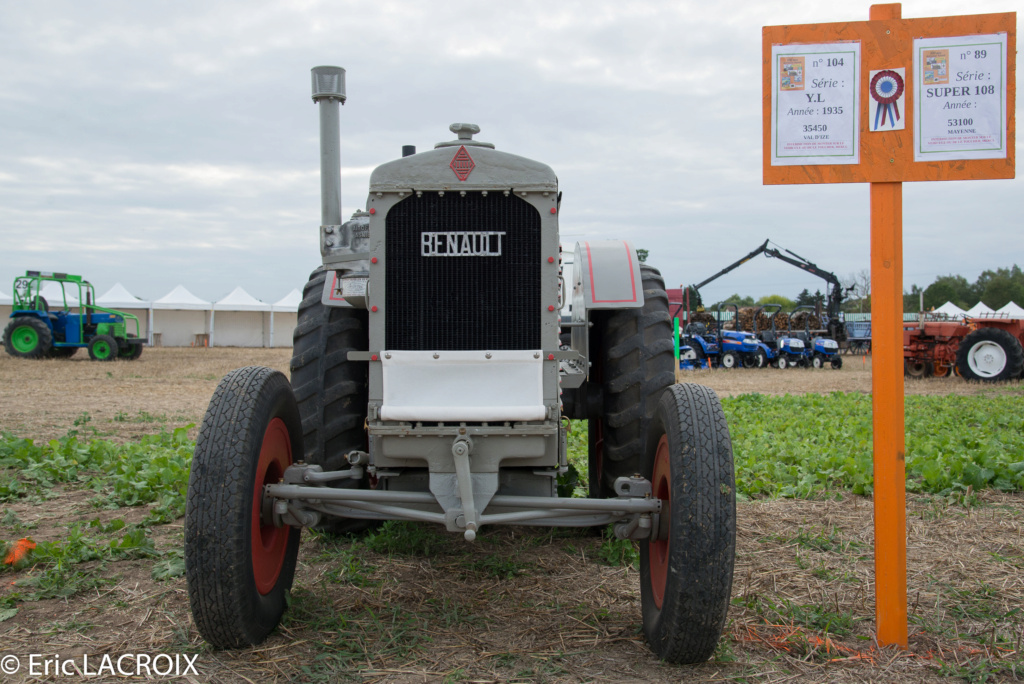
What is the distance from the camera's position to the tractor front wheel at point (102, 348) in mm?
21344

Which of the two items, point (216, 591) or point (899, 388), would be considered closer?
point (216, 591)

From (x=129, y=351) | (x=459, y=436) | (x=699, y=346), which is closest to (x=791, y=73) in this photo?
(x=459, y=436)

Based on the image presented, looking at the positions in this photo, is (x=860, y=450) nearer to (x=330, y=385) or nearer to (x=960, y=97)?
(x=960, y=97)

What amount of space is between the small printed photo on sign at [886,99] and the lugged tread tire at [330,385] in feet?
8.61

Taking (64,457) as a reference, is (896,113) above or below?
above

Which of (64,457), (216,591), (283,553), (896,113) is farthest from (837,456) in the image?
(64,457)

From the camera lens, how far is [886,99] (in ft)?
10.2

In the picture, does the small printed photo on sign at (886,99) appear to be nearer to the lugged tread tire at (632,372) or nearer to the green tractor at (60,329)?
the lugged tread tire at (632,372)

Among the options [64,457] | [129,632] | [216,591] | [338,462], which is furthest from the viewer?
[64,457]

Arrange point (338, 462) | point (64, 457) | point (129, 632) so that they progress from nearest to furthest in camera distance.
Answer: point (129, 632) → point (338, 462) → point (64, 457)

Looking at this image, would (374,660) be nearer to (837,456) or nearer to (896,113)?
(896,113)

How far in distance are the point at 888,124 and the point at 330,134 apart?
292 cm

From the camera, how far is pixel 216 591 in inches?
104

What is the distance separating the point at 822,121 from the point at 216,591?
2.99 metres
